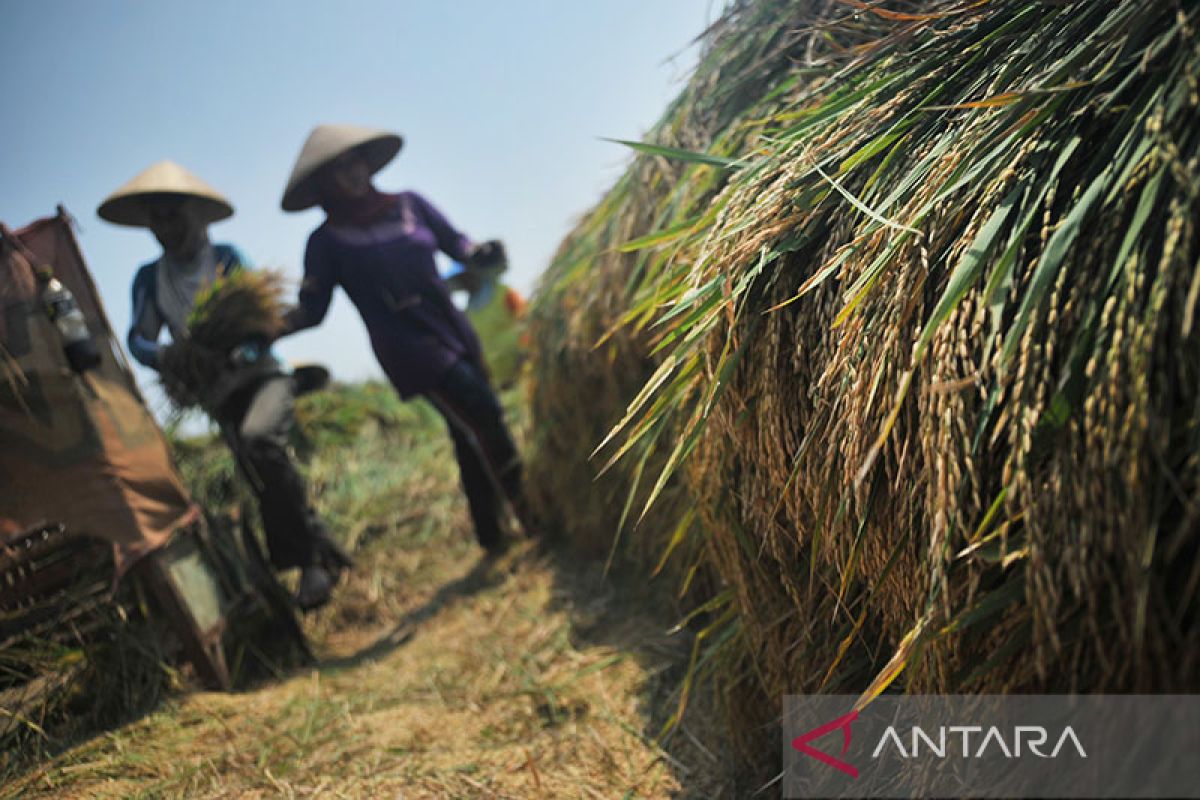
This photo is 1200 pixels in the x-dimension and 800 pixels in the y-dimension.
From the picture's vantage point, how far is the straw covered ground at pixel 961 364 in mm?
1000

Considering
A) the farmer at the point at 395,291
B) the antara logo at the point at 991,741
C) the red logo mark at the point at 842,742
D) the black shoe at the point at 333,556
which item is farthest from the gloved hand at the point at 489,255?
the antara logo at the point at 991,741

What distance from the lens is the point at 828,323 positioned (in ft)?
4.97

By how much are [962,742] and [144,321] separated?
387 centimetres

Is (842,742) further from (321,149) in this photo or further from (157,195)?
(157,195)

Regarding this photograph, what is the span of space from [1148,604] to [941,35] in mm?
1131

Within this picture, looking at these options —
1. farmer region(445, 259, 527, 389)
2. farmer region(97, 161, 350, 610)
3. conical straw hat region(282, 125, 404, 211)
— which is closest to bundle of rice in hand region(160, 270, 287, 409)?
farmer region(97, 161, 350, 610)

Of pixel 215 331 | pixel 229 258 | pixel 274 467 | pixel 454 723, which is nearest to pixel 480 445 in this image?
pixel 274 467

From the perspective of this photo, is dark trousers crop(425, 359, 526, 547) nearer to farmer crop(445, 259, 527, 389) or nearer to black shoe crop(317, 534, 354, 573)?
black shoe crop(317, 534, 354, 573)

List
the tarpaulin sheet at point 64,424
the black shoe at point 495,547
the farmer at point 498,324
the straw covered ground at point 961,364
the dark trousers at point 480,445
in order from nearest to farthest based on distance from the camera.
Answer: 1. the straw covered ground at point 961,364
2. the tarpaulin sheet at point 64,424
3. the dark trousers at point 480,445
4. the black shoe at point 495,547
5. the farmer at point 498,324

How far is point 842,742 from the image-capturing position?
1643 millimetres

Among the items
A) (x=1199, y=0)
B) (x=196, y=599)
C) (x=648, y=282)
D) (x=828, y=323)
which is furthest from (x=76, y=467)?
(x=1199, y=0)

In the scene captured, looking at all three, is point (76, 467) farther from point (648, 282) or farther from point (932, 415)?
point (932, 415)

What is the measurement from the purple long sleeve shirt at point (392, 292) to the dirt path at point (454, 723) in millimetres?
1256

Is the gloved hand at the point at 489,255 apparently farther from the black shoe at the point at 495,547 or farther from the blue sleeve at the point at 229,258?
the black shoe at the point at 495,547
